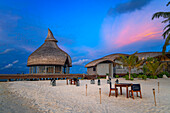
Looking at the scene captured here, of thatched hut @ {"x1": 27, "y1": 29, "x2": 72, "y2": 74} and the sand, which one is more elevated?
thatched hut @ {"x1": 27, "y1": 29, "x2": 72, "y2": 74}

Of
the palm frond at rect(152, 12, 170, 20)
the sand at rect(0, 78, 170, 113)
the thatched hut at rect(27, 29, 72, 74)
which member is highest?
the palm frond at rect(152, 12, 170, 20)

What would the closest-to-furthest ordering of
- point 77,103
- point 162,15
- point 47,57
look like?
point 77,103 → point 162,15 → point 47,57

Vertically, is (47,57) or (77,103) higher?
(47,57)

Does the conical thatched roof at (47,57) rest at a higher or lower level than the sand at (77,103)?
higher

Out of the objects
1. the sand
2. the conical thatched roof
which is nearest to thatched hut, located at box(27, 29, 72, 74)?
the conical thatched roof

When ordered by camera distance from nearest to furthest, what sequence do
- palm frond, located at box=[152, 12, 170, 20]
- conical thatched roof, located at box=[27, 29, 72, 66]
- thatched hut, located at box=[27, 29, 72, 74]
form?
palm frond, located at box=[152, 12, 170, 20] → conical thatched roof, located at box=[27, 29, 72, 66] → thatched hut, located at box=[27, 29, 72, 74]

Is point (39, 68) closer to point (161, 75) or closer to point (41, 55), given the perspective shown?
point (41, 55)

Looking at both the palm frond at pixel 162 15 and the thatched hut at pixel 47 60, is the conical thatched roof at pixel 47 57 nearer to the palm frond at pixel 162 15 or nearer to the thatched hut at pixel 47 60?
the thatched hut at pixel 47 60

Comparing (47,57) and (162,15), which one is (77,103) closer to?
(162,15)

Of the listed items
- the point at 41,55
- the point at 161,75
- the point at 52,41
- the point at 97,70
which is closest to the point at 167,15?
the point at 161,75

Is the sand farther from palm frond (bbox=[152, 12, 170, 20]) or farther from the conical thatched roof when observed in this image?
the conical thatched roof

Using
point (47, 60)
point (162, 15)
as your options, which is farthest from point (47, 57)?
point (162, 15)

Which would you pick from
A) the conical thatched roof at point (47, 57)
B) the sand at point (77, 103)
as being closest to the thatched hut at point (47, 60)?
the conical thatched roof at point (47, 57)

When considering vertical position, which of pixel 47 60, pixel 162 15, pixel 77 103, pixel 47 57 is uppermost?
pixel 162 15
